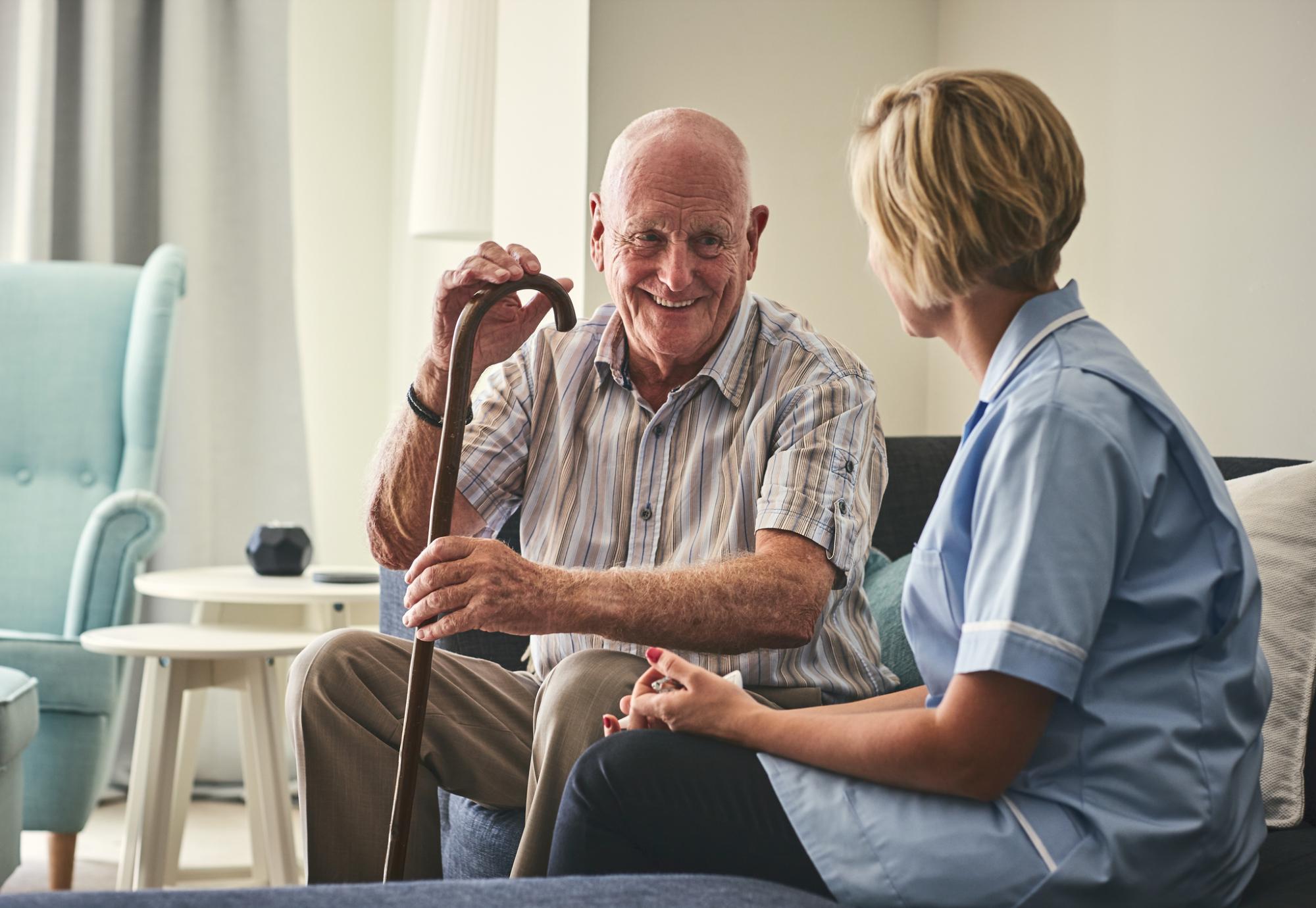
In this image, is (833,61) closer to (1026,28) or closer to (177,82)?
(1026,28)

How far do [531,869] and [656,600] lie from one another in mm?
316

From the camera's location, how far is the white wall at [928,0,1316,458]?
188cm

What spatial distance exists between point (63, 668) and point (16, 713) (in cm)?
→ 45

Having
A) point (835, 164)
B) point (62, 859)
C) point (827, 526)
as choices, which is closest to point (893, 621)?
point (827, 526)

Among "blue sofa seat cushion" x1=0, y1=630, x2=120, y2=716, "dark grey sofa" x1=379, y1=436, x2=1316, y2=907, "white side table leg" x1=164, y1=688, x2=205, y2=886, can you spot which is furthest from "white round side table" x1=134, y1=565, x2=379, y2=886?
"dark grey sofa" x1=379, y1=436, x2=1316, y2=907

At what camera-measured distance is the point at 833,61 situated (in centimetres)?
277

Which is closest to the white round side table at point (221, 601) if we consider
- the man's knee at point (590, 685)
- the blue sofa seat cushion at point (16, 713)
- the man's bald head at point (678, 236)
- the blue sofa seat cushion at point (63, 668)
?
the blue sofa seat cushion at point (63, 668)

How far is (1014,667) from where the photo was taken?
0.82 meters

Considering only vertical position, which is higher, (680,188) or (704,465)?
(680,188)

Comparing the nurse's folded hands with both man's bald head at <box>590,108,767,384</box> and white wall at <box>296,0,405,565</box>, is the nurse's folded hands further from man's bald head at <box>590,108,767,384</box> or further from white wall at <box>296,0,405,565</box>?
white wall at <box>296,0,405,565</box>

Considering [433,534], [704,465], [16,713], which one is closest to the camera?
[433,534]

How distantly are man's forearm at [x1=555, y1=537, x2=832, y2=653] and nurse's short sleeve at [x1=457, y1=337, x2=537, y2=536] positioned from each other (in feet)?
1.14

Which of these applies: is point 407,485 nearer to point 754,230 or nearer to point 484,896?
point 754,230

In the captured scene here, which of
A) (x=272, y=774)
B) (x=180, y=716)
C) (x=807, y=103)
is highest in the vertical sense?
(x=807, y=103)
